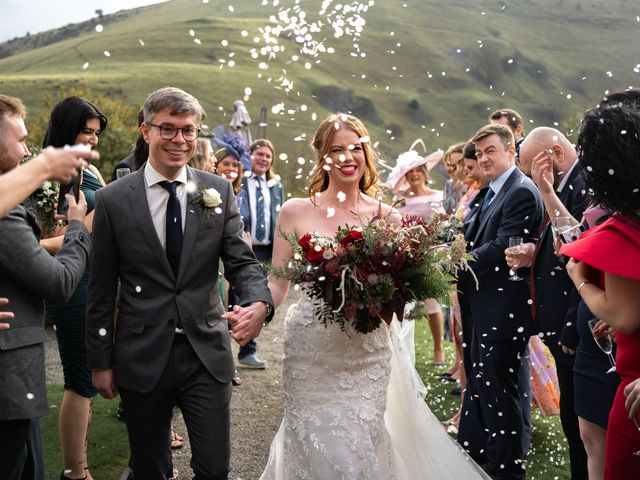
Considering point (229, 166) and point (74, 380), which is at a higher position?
point (229, 166)

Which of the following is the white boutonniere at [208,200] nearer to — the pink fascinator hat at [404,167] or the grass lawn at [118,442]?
the grass lawn at [118,442]

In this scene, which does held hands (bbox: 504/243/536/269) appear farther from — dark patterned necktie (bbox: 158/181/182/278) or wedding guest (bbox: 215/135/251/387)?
wedding guest (bbox: 215/135/251/387)

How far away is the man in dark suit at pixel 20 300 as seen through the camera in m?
3.77

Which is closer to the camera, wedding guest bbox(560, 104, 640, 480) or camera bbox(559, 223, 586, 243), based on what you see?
wedding guest bbox(560, 104, 640, 480)

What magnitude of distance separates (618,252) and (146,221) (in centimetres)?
249

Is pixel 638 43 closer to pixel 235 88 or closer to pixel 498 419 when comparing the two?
pixel 235 88

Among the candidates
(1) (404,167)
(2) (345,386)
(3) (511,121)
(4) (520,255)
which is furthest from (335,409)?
(1) (404,167)

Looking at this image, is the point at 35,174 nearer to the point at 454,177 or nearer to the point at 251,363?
the point at 251,363

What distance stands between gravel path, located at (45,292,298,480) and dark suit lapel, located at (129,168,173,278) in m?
2.64

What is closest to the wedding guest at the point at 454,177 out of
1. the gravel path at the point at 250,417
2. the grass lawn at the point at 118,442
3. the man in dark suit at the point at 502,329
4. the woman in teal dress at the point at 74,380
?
the grass lawn at the point at 118,442

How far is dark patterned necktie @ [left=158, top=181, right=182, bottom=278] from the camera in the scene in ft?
14.3

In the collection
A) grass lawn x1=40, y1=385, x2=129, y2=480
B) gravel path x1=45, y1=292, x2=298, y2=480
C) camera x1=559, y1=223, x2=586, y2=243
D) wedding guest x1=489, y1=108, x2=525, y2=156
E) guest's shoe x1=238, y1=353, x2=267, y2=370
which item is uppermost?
wedding guest x1=489, y1=108, x2=525, y2=156

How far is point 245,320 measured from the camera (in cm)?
423

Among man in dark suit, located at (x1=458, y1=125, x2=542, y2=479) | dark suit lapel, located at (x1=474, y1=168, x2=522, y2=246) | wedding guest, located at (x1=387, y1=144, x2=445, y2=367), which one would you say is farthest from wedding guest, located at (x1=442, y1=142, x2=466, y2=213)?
man in dark suit, located at (x1=458, y1=125, x2=542, y2=479)
